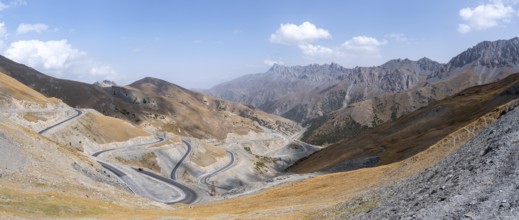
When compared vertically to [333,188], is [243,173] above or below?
below

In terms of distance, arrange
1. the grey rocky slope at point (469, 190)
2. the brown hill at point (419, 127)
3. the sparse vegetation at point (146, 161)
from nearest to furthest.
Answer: the grey rocky slope at point (469, 190) < the brown hill at point (419, 127) < the sparse vegetation at point (146, 161)

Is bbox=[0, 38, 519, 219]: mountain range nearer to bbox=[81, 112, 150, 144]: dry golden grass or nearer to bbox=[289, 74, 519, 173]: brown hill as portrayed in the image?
bbox=[81, 112, 150, 144]: dry golden grass

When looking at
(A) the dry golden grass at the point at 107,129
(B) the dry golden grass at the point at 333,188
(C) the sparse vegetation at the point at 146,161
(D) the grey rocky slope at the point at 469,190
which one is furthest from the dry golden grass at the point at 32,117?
(D) the grey rocky slope at the point at 469,190

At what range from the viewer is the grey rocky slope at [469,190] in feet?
77.9

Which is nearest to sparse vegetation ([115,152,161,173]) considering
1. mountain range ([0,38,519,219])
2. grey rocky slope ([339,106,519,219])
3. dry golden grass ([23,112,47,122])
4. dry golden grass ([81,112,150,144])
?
mountain range ([0,38,519,219])

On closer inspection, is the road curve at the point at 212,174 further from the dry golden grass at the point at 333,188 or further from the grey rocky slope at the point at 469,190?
the grey rocky slope at the point at 469,190

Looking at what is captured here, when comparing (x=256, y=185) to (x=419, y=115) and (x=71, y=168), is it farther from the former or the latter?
(x=419, y=115)

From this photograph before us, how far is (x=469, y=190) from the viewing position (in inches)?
1051

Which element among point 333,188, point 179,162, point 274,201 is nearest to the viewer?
point 274,201

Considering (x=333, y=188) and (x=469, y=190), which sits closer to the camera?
(x=469, y=190)

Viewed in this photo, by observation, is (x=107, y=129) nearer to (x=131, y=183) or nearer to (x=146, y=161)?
(x=146, y=161)

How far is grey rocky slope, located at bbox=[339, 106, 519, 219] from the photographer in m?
23.7

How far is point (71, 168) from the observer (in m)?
71.8

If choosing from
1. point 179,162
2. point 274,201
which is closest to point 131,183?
point 274,201
